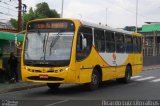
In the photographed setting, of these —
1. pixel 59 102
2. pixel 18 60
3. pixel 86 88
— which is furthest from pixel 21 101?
pixel 18 60

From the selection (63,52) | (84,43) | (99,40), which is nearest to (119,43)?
(99,40)

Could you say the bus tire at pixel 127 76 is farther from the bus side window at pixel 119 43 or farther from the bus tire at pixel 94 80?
the bus tire at pixel 94 80

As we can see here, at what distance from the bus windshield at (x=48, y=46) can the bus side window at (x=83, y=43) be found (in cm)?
40

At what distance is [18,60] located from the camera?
75.0 ft

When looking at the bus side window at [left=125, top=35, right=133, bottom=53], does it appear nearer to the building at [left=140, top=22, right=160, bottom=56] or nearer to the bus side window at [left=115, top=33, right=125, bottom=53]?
the bus side window at [left=115, top=33, right=125, bottom=53]

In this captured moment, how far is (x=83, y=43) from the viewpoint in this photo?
697 inches

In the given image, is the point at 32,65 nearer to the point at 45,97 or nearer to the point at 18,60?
the point at 45,97

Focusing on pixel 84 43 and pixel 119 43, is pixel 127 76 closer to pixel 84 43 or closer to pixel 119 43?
pixel 119 43

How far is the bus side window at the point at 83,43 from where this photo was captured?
17.5m

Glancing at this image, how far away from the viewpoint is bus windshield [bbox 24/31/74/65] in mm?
17125

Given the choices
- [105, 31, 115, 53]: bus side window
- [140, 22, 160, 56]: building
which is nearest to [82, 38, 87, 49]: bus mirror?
[105, 31, 115, 53]: bus side window

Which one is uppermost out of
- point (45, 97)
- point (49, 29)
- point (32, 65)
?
point (49, 29)

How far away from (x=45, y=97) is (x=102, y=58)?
4606 millimetres

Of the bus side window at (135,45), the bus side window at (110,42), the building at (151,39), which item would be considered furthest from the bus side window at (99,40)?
the building at (151,39)
